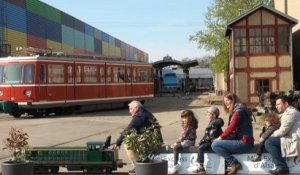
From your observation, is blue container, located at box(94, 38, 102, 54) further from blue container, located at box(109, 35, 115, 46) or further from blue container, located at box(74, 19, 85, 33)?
blue container, located at box(74, 19, 85, 33)

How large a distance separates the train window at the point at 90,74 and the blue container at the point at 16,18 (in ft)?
61.0

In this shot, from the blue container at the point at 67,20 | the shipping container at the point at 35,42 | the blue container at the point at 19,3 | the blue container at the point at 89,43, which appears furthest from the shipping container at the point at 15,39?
the blue container at the point at 89,43

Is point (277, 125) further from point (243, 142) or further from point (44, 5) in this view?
point (44, 5)

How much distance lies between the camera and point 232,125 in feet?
31.5

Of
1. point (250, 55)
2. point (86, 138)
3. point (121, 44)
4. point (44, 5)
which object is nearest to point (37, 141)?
point (86, 138)

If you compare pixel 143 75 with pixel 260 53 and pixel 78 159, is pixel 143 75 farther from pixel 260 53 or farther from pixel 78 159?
pixel 78 159

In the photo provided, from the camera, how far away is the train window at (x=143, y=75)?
3644cm

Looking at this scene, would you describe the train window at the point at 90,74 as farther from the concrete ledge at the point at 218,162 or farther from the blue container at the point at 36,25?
the blue container at the point at 36,25

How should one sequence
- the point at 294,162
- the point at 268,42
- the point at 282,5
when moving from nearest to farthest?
the point at 294,162
the point at 268,42
the point at 282,5

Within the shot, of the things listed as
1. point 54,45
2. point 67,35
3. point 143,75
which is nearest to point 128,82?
point 143,75

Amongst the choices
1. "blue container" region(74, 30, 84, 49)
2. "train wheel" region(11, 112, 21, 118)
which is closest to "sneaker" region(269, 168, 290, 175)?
"train wheel" region(11, 112, 21, 118)

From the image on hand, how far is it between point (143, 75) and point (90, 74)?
21.1 feet

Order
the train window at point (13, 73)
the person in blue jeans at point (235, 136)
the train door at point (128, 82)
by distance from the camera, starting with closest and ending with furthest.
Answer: the person in blue jeans at point (235, 136) < the train window at point (13, 73) < the train door at point (128, 82)

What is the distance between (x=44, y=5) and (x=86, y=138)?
141 ft
